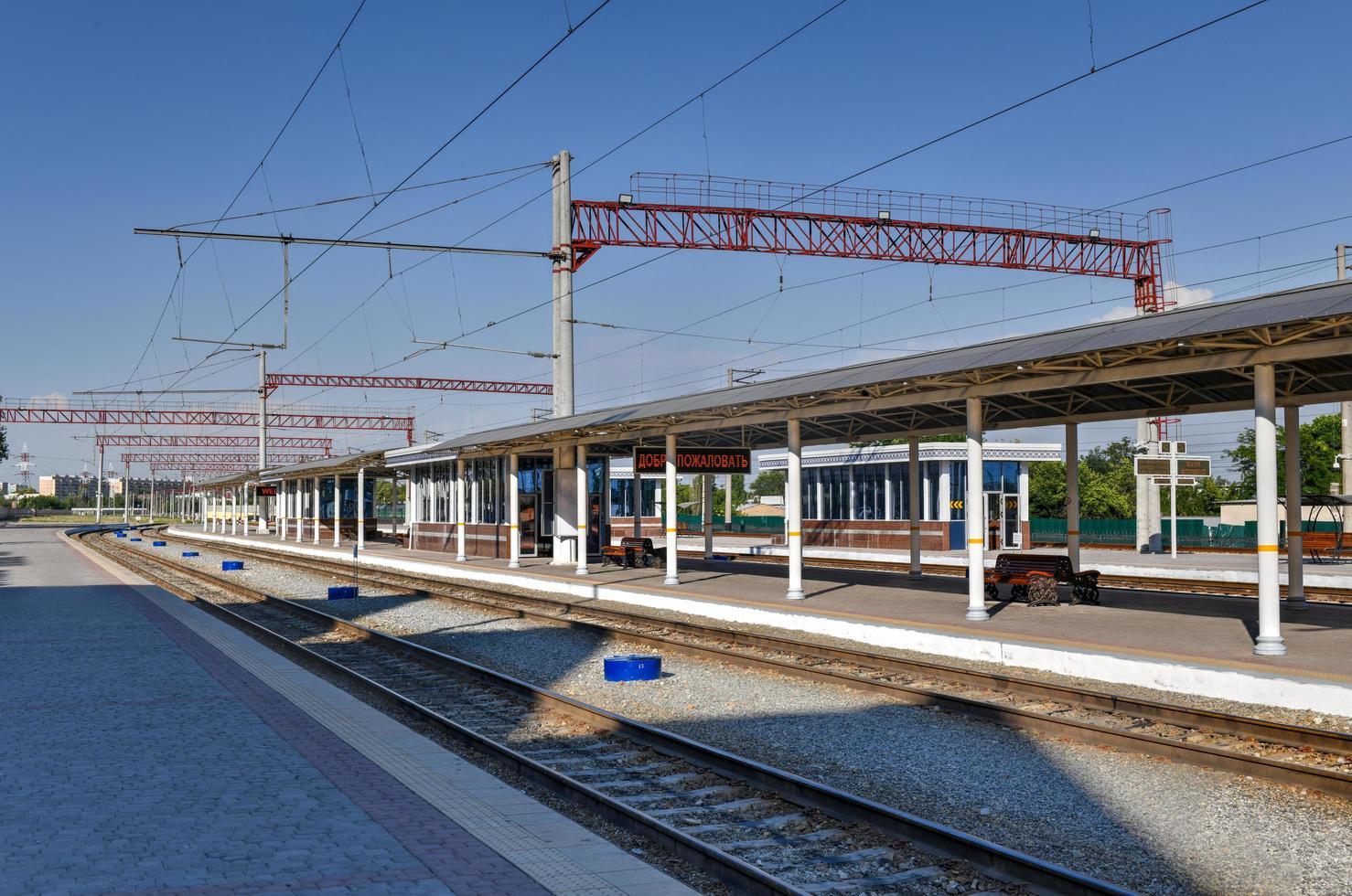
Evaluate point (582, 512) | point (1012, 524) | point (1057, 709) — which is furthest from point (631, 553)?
point (1057, 709)

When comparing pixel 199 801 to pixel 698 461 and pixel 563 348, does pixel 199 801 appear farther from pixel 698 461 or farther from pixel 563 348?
pixel 563 348

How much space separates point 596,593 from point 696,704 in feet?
44.6

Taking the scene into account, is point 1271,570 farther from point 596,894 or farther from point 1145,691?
point 596,894

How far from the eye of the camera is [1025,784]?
9.18 metres

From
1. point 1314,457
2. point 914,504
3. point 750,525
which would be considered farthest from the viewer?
point 750,525

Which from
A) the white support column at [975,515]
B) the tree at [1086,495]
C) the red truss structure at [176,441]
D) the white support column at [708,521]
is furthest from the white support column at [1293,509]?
the red truss structure at [176,441]

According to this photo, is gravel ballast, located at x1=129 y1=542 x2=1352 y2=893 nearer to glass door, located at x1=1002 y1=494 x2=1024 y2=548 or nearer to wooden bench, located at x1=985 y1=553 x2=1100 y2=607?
wooden bench, located at x1=985 y1=553 x2=1100 y2=607

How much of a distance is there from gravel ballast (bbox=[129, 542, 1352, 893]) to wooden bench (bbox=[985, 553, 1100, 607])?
845cm

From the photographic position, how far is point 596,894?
6465 millimetres

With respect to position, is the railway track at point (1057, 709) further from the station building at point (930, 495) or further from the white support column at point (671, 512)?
the station building at point (930, 495)

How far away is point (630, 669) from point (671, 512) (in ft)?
39.4

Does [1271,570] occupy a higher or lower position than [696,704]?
higher

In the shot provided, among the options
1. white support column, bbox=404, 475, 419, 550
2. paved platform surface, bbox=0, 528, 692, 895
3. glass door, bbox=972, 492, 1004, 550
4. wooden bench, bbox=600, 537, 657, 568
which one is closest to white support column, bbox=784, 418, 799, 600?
paved platform surface, bbox=0, 528, 692, 895

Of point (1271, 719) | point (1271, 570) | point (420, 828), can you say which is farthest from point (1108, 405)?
point (420, 828)
